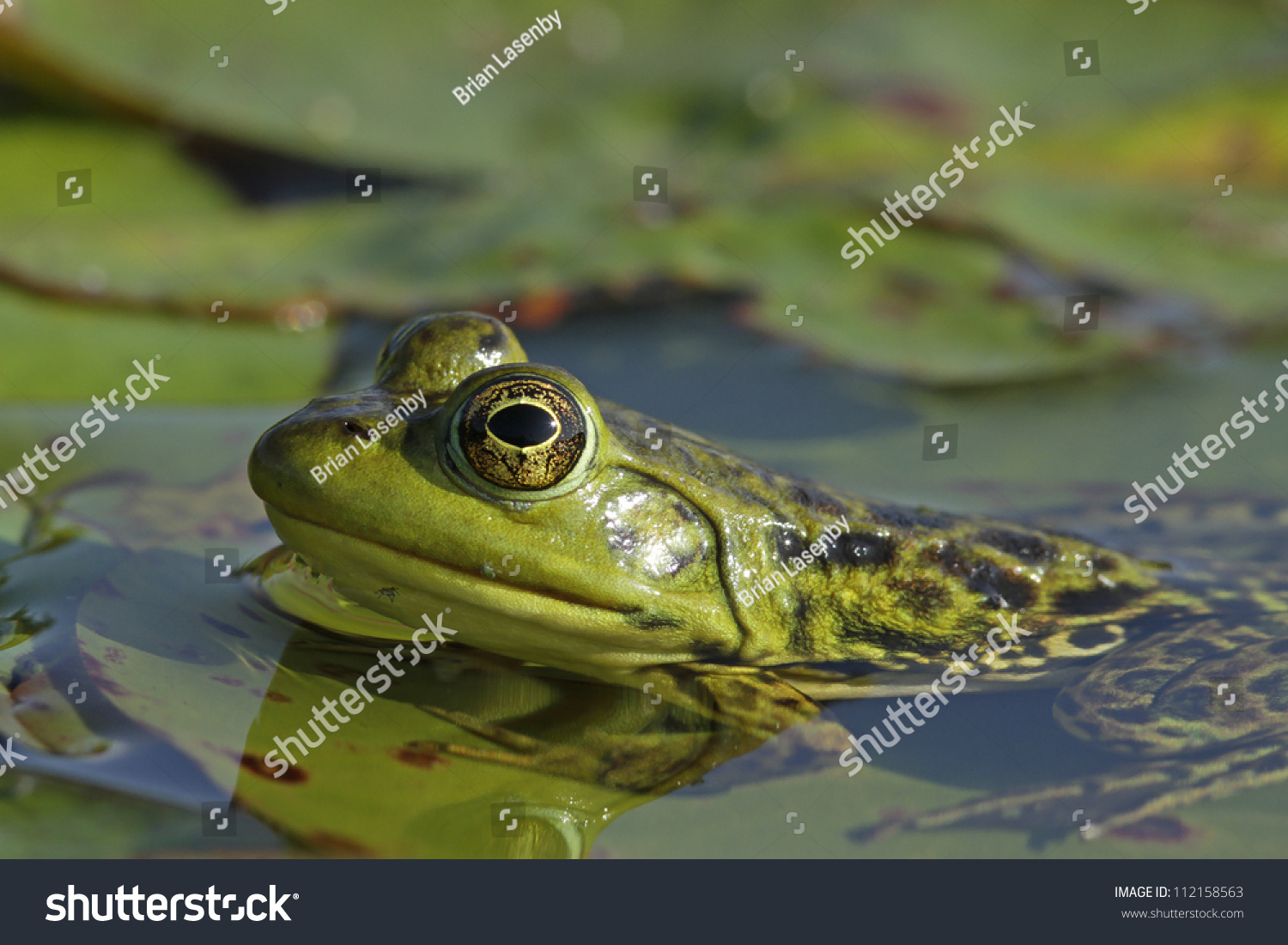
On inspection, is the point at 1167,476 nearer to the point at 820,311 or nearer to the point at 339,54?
the point at 820,311

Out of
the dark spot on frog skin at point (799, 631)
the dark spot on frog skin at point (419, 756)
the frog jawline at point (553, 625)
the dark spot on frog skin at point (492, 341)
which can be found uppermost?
the dark spot on frog skin at point (492, 341)

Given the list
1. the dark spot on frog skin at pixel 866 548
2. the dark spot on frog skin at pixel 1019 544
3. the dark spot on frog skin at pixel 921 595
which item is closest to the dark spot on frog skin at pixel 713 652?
the dark spot on frog skin at pixel 866 548

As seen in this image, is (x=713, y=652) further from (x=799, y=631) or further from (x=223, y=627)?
(x=223, y=627)

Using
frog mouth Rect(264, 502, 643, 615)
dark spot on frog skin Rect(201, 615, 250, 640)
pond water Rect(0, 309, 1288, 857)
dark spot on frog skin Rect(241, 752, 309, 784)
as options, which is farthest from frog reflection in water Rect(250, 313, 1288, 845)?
dark spot on frog skin Rect(241, 752, 309, 784)

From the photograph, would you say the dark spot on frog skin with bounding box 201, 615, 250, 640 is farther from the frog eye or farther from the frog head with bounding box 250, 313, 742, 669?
the frog eye

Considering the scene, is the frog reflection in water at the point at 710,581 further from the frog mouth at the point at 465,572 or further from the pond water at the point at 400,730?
the pond water at the point at 400,730

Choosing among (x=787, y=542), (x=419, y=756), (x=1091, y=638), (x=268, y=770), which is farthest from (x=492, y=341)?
(x=1091, y=638)
